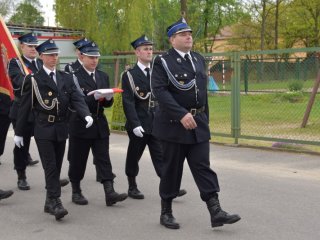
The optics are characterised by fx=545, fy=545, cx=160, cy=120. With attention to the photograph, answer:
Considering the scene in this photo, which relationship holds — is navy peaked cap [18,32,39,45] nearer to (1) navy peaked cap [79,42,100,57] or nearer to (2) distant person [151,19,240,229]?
(1) navy peaked cap [79,42,100,57]

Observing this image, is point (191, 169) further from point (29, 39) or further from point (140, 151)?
→ point (29, 39)

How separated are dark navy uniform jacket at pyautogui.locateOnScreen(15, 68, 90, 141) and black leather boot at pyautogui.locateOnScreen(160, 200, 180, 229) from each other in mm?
1306

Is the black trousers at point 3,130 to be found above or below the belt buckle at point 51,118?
below

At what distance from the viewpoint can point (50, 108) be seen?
5840 millimetres

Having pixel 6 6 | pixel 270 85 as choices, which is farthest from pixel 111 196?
pixel 6 6

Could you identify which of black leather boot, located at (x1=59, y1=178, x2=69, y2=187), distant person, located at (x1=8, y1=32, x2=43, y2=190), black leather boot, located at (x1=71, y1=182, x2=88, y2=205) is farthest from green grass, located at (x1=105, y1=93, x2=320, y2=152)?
black leather boot, located at (x1=71, y1=182, x2=88, y2=205)

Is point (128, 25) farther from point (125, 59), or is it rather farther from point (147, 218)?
point (147, 218)

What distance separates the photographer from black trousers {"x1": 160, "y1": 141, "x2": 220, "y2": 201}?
16.9 feet

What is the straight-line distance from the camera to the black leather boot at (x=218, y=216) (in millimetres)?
5000

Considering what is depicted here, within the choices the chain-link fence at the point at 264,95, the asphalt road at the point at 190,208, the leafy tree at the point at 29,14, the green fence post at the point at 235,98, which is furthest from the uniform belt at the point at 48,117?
the leafy tree at the point at 29,14

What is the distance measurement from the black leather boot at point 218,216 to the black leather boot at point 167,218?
427mm

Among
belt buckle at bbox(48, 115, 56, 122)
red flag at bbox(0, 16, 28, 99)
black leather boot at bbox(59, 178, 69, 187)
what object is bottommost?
black leather boot at bbox(59, 178, 69, 187)

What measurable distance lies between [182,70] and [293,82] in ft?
19.4

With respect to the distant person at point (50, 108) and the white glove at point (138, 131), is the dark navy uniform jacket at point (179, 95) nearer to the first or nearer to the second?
the white glove at point (138, 131)
